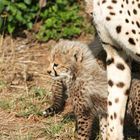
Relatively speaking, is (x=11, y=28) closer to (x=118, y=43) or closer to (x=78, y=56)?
(x=78, y=56)

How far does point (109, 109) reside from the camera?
4820 millimetres

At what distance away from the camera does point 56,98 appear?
5.62 m

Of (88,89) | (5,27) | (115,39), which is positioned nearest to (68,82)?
(88,89)

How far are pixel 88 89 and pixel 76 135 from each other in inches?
17.2

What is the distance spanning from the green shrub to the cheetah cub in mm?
1634

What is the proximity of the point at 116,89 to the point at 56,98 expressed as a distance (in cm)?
94

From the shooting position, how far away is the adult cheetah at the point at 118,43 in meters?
4.52

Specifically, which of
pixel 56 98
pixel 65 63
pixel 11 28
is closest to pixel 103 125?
pixel 65 63

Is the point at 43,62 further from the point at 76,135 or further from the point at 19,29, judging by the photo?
the point at 76,135

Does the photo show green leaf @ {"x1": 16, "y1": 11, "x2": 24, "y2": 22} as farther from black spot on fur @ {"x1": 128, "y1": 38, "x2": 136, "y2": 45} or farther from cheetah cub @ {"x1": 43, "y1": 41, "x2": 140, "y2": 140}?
black spot on fur @ {"x1": 128, "y1": 38, "x2": 136, "y2": 45}

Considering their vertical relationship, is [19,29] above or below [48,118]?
above

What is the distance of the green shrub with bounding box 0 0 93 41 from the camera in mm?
6844

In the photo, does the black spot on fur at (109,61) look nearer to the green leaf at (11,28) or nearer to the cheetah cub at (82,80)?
the cheetah cub at (82,80)

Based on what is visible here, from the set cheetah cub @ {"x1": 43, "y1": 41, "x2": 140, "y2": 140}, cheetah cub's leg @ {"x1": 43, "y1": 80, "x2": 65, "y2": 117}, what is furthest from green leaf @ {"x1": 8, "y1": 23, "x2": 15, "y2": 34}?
cheetah cub @ {"x1": 43, "y1": 41, "x2": 140, "y2": 140}
